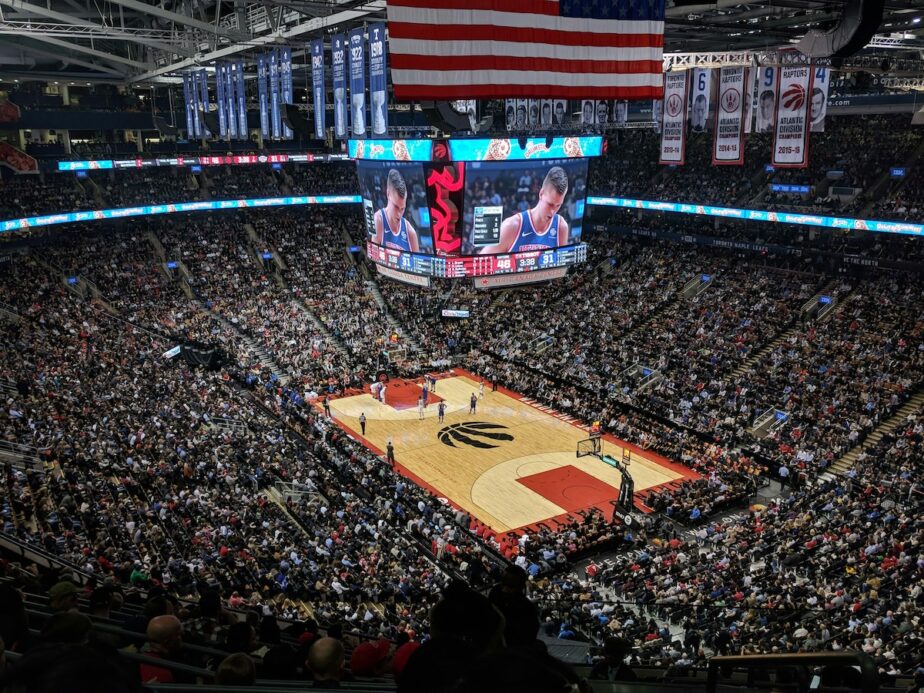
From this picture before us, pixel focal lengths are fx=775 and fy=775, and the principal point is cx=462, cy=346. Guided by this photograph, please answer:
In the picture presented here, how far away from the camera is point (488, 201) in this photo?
2344cm

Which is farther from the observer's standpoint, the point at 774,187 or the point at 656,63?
the point at 774,187

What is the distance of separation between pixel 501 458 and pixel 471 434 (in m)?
2.69

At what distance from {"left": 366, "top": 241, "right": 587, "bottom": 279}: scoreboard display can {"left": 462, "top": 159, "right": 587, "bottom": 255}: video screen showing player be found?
0.73 feet

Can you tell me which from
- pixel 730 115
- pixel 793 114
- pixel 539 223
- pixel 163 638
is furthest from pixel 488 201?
pixel 163 638

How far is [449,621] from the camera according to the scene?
323 centimetres

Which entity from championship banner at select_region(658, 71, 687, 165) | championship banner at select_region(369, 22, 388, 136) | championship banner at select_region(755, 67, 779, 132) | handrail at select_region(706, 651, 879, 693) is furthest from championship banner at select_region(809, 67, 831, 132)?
handrail at select_region(706, 651, 879, 693)

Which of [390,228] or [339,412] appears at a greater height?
[390,228]

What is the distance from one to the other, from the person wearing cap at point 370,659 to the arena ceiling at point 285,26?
10.9 m

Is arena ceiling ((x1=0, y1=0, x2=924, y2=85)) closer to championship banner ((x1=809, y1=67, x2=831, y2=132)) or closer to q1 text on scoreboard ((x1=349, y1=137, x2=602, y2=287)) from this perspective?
championship banner ((x1=809, y1=67, x2=831, y2=132))

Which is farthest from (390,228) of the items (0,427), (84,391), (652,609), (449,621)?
(449,621)

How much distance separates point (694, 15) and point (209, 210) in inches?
1438

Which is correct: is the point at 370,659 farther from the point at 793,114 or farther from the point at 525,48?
the point at 793,114

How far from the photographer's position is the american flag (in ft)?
32.9

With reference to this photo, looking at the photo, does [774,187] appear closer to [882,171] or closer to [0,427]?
[882,171]
